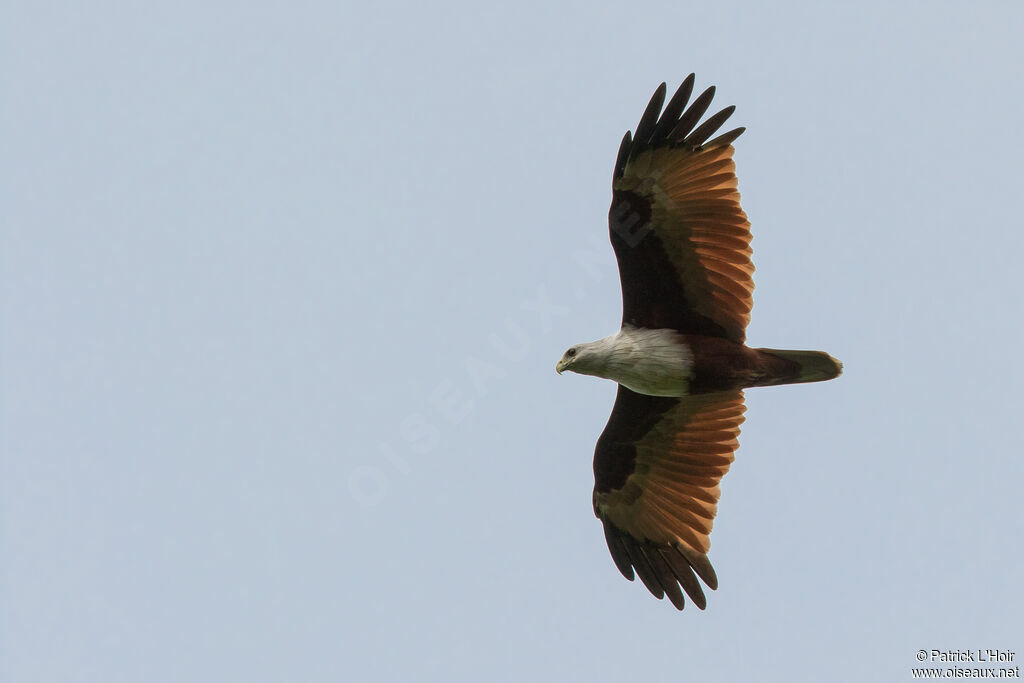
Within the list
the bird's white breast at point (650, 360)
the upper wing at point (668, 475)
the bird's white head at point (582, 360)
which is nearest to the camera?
the bird's white breast at point (650, 360)

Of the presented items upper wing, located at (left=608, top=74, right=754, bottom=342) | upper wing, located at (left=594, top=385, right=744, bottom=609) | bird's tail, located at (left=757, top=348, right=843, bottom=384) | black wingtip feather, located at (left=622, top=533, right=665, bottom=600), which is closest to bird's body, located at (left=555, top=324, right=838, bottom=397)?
bird's tail, located at (left=757, top=348, right=843, bottom=384)

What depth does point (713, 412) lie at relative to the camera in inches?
520

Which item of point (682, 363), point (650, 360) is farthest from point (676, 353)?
point (650, 360)

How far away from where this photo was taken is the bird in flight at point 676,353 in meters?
12.0

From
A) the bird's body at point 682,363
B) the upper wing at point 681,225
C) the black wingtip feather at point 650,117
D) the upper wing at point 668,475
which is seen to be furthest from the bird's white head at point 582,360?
the black wingtip feather at point 650,117

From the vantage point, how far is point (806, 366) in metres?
12.1

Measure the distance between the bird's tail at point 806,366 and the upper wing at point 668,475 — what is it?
950 millimetres

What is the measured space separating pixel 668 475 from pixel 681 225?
2817mm

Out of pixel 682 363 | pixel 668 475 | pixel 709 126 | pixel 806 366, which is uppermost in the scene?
pixel 709 126

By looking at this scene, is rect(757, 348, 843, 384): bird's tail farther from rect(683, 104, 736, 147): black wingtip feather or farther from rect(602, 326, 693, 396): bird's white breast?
rect(683, 104, 736, 147): black wingtip feather

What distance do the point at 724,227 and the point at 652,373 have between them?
1.57 meters

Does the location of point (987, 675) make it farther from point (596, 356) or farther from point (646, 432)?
point (596, 356)

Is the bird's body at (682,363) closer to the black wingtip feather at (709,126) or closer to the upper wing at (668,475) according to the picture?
the upper wing at (668,475)

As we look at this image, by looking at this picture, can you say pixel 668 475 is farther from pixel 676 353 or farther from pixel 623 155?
pixel 623 155
